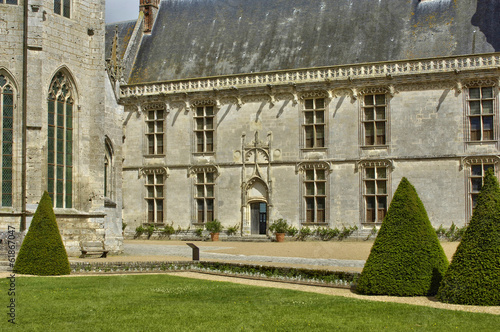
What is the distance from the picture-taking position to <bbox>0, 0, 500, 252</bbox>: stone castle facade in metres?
25.0

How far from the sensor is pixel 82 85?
19.1 m

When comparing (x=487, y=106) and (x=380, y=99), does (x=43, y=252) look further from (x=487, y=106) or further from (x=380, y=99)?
(x=487, y=106)

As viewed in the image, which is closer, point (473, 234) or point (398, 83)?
point (473, 234)

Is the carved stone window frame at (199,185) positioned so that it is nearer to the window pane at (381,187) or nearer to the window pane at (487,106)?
the window pane at (381,187)

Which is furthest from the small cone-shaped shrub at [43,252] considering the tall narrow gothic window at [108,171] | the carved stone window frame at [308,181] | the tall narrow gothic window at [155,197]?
the tall narrow gothic window at [155,197]

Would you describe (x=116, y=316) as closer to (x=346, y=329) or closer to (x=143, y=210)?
(x=346, y=329)

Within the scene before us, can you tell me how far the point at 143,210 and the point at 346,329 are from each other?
75.4 ft

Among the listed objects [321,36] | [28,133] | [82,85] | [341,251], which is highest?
[321,36]

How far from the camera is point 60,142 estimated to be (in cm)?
1844

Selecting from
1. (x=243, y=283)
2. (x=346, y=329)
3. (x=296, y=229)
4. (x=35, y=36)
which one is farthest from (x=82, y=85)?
(x=346, y=329)

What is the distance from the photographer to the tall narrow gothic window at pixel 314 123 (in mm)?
27391

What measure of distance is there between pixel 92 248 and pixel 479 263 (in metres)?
11.3

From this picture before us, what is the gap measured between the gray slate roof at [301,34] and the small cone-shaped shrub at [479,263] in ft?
56.5

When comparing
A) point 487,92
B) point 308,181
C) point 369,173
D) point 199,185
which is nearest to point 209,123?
point 199,185
